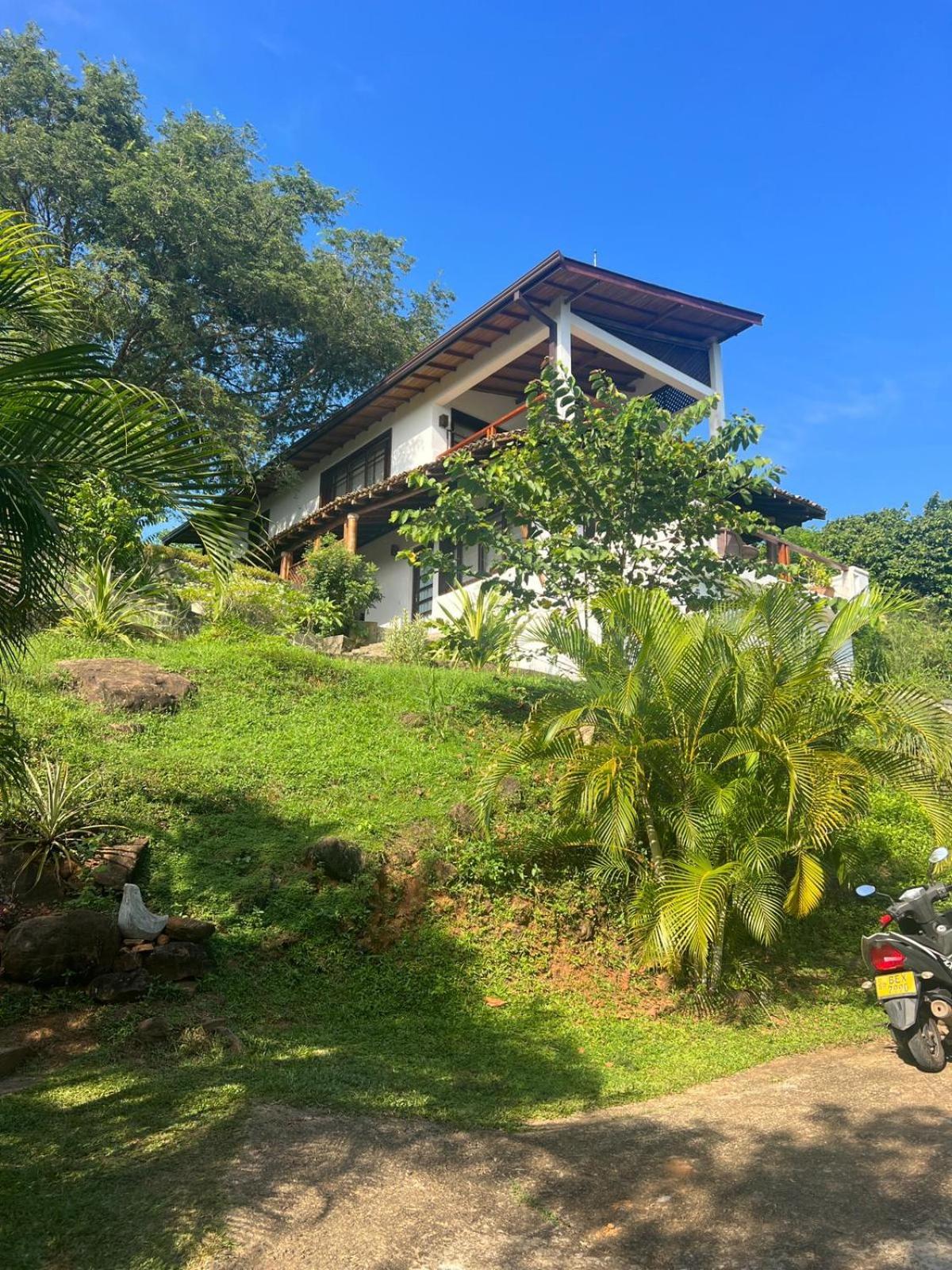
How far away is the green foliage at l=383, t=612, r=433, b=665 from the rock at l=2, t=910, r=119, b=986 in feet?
27.3

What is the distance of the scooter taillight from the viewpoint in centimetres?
568

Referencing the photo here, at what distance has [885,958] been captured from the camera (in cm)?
573

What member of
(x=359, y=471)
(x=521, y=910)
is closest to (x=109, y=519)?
(x=521, y=910)

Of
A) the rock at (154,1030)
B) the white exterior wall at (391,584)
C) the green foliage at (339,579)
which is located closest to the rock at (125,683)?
the rock at (154,1030)

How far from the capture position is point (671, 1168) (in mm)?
4121

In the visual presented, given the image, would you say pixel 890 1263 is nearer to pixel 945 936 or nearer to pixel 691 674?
pixel 945 936

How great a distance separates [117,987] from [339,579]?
12.2 metres

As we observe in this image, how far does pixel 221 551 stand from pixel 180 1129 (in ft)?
9.03

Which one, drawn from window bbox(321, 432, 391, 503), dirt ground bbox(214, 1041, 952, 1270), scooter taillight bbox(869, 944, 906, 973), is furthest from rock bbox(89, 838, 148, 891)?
window bbox(321, 432, 391, 503)

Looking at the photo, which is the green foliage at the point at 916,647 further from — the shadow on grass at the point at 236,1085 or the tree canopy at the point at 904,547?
A: the shadow on grass at the point at 236,1085

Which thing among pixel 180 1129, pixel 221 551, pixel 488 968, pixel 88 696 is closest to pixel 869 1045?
pixel 488 968

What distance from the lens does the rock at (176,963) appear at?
22.0 feet

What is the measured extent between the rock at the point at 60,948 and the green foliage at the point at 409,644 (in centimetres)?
831

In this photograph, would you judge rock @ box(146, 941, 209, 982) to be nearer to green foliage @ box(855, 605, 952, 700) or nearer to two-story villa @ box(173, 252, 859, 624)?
two-story villa @ box(173, 252, 859, 624)
